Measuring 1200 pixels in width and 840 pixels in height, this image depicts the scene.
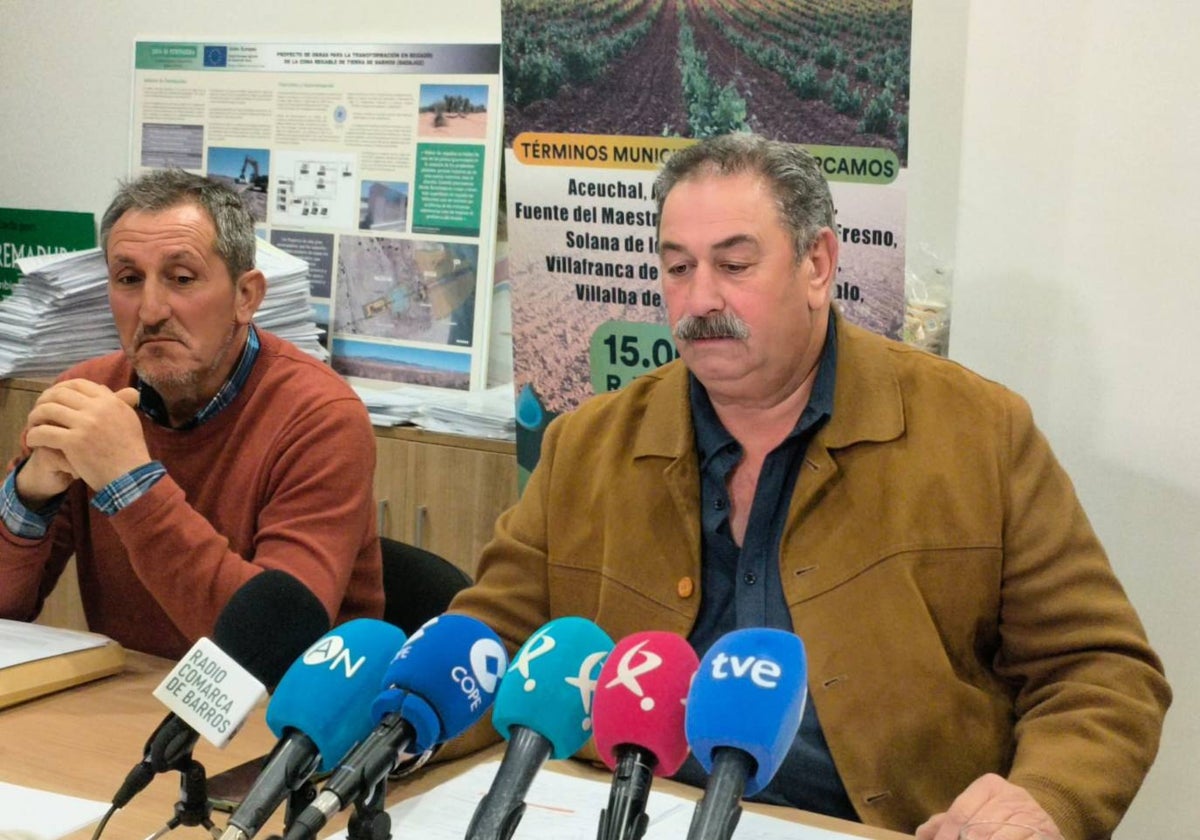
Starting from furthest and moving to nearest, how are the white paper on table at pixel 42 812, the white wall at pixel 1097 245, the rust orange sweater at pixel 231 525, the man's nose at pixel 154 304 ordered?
the white wall at pixel 1097 245
the man's nose at pixel 154 304
the rust orange sweater at pixel 231 525
the white paper on table at pixel 42 812

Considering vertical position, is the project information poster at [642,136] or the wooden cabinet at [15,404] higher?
the project information poster at [642,136]

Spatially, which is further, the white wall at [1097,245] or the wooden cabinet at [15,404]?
the wooden cabinet at [15,404]

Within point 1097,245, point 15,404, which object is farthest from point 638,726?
point 15,404

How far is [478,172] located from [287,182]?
658mm

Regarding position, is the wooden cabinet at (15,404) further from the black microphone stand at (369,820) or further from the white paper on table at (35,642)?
the black microphone stand at (369,820)

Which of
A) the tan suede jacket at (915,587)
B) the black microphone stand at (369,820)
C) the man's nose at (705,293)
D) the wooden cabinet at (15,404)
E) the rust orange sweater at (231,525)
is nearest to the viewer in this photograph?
the black microphone stand at (369,820)

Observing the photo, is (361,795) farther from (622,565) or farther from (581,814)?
(622,565)

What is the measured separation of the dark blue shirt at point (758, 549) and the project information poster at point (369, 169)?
178cm

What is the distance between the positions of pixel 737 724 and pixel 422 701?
10.0 inches

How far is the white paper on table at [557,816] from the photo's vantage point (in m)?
1.42

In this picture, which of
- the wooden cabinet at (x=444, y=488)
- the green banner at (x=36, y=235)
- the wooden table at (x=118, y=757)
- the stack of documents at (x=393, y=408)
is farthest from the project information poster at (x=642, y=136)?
the green banner at (x=36, y=235)

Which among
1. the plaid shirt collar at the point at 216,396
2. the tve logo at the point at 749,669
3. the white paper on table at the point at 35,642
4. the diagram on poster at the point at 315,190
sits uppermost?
the diagram on poster at the point at 315,190

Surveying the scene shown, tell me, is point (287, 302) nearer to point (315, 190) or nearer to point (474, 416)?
point (315, 190)

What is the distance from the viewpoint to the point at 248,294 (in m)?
2.35
